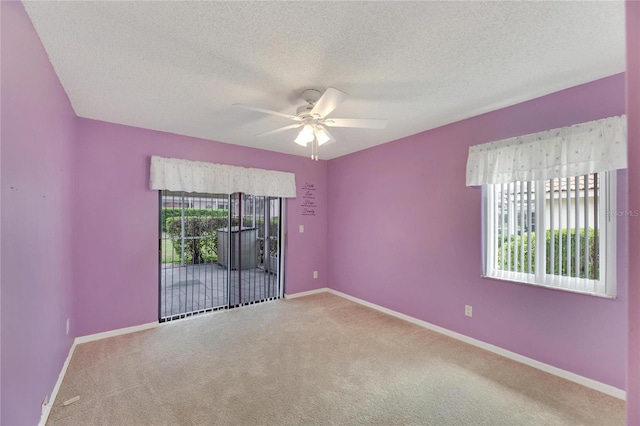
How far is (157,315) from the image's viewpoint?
3.36m

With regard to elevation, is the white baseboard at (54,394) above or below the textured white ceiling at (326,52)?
below

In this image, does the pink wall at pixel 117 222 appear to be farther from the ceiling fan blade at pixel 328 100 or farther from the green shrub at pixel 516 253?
the green shrub at pixel 516 253

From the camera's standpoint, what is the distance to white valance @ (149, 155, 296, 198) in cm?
333

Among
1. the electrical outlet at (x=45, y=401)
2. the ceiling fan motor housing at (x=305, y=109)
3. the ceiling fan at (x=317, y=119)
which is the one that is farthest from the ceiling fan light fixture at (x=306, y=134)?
the electrical outlet at (x=45, y=401)

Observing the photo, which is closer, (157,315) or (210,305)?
(157,315)

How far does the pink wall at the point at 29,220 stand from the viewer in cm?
125

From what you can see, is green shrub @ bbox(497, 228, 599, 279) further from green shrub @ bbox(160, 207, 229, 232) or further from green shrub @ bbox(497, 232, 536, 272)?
green shrub @ bbox(160, 207, 229, 232)

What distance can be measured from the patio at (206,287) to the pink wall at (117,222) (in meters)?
0.32

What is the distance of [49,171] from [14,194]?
2.43 feet

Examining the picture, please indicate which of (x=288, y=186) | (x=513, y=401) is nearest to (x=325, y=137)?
(x=288, y=186)

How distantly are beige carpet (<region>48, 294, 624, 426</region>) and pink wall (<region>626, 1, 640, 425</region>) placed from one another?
1.47m

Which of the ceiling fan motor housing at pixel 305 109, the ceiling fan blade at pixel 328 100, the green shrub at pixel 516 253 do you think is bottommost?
the green shrub at pixel 516 253

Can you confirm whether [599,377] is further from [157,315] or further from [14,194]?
[157,315]

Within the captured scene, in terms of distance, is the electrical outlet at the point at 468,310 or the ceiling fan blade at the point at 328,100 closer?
the ceiling fan blade at the point at 328,100
